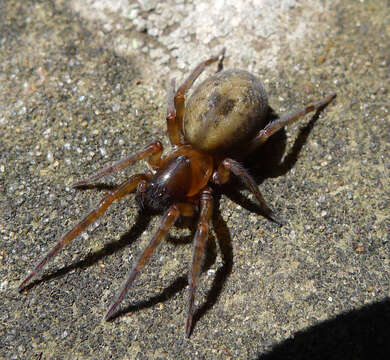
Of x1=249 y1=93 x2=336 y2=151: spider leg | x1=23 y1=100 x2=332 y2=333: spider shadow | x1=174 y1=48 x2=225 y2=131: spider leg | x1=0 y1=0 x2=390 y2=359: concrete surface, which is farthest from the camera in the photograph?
x1=174 y1=48 x2=225 y2=131: spider leg

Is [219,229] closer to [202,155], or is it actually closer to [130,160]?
[202,155]

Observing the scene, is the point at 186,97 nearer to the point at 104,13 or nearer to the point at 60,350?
the point at 104,13

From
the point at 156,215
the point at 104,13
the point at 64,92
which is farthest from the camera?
the point at 104,13

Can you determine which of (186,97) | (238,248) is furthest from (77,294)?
(186,97)

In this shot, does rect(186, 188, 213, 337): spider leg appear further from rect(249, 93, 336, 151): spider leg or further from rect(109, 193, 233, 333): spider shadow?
rect(249, 93, 336, 151): spider leg

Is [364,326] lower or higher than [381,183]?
lower

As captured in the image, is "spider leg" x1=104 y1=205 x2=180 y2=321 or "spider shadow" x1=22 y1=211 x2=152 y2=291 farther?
"spider shadow" x1=22 y1=211 x2=152 y2=291

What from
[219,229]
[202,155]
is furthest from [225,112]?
[219,229]

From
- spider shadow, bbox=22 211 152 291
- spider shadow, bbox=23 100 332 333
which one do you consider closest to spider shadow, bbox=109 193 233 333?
spider shadow, bbox=23 100 332 333
